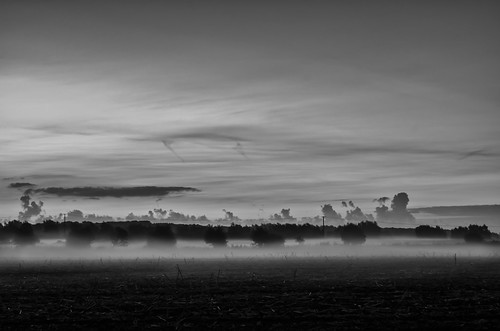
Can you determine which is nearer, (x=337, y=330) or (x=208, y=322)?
(x=337, y=330)

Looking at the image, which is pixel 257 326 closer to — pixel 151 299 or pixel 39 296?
pixel 151 299

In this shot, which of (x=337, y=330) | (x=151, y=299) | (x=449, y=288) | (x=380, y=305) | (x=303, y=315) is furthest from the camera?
(x=449, y=288)

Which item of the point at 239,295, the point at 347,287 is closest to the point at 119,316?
the point at 239,295

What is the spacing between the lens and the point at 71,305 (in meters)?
42.2

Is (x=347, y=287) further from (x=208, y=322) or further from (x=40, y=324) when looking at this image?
(x=40, y=324)

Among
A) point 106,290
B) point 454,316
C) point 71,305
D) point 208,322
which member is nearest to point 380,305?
point 454,316

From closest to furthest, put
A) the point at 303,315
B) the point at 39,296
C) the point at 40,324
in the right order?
the point at 40,324 → the point at 303,315 → the point at 39,296

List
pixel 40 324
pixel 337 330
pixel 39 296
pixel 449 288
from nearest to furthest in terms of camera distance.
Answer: pixel 337 330 → pixel 40 324 → pixel 39 296 → pixel 449 288

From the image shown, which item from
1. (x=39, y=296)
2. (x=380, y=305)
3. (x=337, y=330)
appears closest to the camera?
(x=337, y=330)

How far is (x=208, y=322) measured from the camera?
34656mm

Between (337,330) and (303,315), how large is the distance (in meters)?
5.01

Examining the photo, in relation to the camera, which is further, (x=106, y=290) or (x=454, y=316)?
(x=106, y=290)

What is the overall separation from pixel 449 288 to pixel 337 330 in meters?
24.2

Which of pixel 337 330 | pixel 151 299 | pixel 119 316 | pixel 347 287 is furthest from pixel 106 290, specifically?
pixel 337 330
